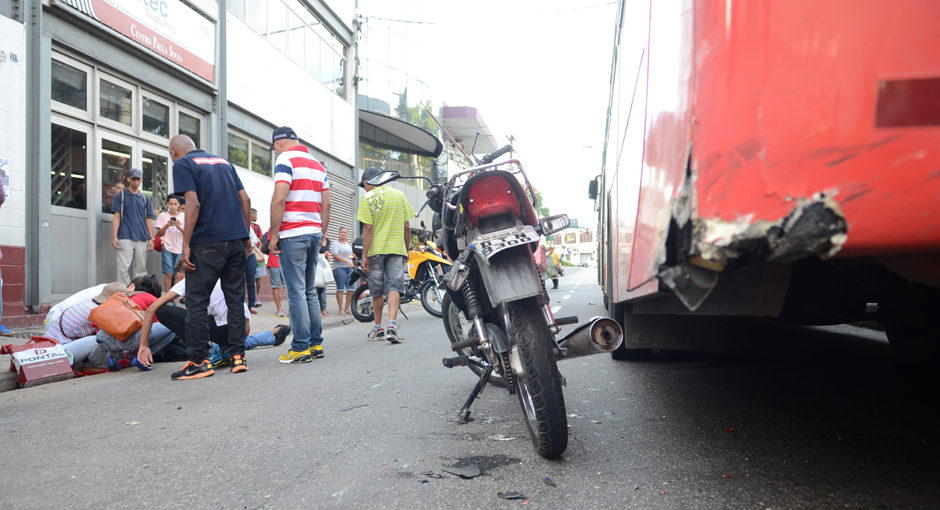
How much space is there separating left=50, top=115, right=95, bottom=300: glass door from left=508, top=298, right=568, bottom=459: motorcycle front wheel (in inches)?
291

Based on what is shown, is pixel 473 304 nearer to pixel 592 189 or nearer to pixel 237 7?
pixel 592 189

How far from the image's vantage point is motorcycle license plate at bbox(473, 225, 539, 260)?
2.62 meters

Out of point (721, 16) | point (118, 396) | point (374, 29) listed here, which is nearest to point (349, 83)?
point (374, 29)

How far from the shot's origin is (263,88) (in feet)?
44.5

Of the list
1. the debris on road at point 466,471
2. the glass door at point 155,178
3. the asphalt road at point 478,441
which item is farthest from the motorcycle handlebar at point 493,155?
the glass door at point 155,178

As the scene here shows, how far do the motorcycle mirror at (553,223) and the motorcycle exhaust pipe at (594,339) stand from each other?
55cm

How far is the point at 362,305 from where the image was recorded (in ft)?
31.8

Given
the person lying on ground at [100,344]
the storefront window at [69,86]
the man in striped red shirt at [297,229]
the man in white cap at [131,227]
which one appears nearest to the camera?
the person lying on ground at [100,344]

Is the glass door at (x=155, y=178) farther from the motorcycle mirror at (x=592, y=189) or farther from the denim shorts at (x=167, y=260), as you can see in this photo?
the motorcycle mirror at (x=592, y=189)

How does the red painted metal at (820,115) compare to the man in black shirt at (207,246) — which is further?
the man in black shirt at (207,246)

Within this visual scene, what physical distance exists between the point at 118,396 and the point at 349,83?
53.2 feet

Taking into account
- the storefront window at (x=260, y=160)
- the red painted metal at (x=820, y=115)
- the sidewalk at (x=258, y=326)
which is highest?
the storefront window at (x=260, y=160)

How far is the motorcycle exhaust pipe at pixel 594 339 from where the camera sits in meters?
2.49

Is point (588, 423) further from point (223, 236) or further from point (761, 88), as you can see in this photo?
point (223, 236)
